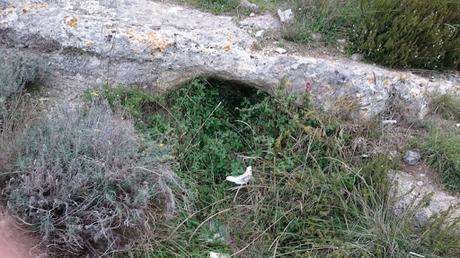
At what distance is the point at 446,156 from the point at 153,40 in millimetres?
2386

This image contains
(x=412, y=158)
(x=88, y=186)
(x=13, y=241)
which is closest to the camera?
(x=13, y=241)

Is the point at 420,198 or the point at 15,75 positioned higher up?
the point at 15,75

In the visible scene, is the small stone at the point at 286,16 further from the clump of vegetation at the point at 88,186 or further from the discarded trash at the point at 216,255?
the discarded trash at the point at 216,255

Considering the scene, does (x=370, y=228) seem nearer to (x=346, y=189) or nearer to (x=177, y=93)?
(x=346, y=189)

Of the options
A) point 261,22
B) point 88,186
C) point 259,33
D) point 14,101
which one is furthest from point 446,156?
point 14,101

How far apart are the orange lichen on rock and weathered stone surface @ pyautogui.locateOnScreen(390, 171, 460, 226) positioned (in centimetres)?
198

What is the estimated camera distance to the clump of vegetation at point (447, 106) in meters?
4.31

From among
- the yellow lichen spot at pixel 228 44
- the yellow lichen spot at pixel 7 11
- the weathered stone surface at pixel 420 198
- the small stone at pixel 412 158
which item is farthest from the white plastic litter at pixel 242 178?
the yellow lichen spot at pixel 7 11

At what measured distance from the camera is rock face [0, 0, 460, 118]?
4227 millimetres

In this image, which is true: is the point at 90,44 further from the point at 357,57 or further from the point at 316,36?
the point at 357,57

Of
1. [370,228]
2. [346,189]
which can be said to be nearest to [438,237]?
[370,228]

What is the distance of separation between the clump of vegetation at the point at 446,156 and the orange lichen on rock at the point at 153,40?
6.99ft

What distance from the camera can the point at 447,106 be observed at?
171 inches

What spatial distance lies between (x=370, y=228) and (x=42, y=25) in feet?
9.62
